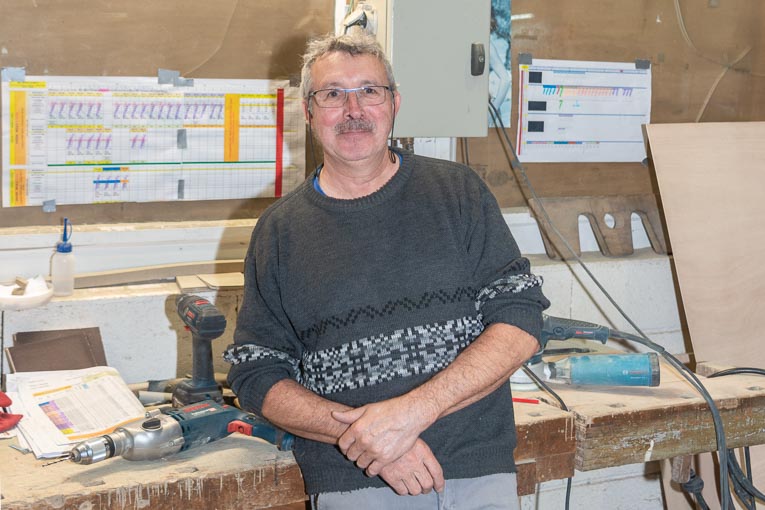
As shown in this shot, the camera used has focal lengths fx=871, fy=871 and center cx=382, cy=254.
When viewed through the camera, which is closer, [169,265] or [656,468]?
[169,265]

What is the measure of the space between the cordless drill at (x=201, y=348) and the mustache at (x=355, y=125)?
1.80 feet

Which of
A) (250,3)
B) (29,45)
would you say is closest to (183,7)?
(250,3)

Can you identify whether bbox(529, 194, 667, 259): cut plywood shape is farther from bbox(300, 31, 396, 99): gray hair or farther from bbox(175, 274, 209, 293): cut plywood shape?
bbox(300, 31, 396, 99): gray hair

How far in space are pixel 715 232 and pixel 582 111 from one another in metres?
0.63

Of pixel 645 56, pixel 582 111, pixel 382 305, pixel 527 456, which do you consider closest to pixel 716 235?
pixel 582 111

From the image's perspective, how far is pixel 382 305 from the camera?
1712 mm

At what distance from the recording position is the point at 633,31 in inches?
122

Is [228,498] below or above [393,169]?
below

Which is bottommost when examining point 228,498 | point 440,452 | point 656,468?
point 656,468

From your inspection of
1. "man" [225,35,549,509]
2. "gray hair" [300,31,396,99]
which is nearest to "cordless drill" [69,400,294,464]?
"man" [225,35,549,509]

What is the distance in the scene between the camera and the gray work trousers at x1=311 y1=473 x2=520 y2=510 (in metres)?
1.70

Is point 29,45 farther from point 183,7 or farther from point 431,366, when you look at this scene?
point 431,366

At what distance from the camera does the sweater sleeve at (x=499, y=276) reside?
1.71 meters

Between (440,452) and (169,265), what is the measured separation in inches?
46.1
